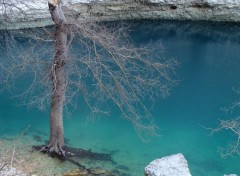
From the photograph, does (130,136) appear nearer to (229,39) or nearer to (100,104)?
(100,104)

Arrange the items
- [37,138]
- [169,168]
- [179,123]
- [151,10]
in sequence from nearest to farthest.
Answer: [169,168] → [37,138] → [179,123] → [151,10]

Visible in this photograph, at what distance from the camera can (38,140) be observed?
9.21 m

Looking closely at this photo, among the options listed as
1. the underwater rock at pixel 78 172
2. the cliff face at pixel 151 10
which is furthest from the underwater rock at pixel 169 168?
the cliff face at pixel 151 10

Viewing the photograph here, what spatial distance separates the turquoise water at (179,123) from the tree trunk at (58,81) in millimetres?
667

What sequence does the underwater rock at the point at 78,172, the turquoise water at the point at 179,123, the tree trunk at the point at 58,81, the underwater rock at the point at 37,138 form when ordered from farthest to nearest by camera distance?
the underwater rock at the point at 37,138 → the turquoise water at the point at 179,123 → the underwater rock at the point at 78,172 → the tree trunk at the point at 58,81

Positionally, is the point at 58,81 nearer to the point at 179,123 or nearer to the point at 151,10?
the point at 179,123

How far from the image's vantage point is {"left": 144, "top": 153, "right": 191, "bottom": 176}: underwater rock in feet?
21.3

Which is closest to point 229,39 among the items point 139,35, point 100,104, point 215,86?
point 139,35

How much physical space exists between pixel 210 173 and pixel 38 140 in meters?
3.80

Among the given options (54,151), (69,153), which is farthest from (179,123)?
(54,151)

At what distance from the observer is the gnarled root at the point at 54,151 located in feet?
27.9

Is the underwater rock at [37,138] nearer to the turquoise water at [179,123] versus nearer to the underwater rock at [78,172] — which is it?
the turquoise water at [179,123]

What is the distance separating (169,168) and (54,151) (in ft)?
9.46

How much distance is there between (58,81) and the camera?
311 inches
